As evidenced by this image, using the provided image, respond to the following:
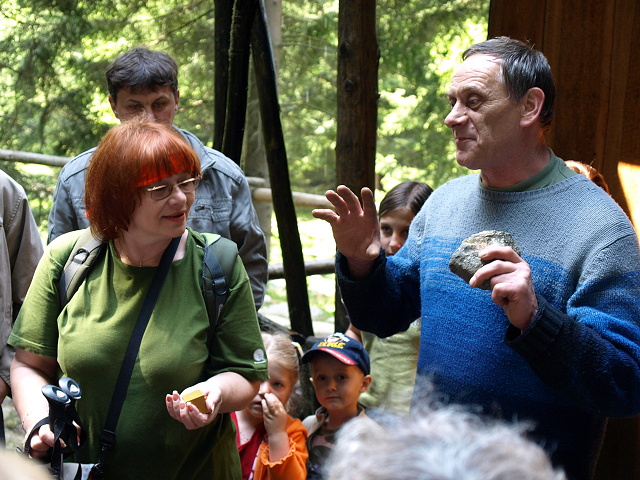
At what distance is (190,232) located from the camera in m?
2.41

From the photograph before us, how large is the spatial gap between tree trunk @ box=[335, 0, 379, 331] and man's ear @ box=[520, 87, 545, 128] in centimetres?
223

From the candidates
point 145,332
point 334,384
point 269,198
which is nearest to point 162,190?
point 145,332

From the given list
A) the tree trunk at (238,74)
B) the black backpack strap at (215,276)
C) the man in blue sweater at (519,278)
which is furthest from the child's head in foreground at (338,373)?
the tree trunk at (238,74)

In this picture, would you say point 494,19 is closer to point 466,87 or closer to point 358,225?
point 466,87

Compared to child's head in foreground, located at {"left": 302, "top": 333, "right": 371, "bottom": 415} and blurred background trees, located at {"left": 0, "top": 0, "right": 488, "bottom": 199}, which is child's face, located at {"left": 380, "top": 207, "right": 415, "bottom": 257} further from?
blurred background trees, located at {"left": 0, "top": 0, "right": 488, "bottom": 199}

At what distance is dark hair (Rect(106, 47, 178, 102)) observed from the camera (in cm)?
323

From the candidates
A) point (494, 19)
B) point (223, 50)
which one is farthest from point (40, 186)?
point (494, 19)

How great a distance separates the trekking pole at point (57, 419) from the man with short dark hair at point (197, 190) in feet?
4.05

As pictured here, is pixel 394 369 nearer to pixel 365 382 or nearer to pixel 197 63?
pixel 365 382

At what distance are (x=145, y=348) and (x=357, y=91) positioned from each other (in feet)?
8.66

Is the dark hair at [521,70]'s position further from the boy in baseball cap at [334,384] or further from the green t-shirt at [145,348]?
the boy in baseball cap at [334,384]

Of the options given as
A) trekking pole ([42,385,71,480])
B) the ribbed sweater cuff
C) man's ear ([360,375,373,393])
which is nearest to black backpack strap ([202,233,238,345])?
trekking pole ([42,385,71,480])

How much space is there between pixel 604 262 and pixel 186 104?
1010 cm

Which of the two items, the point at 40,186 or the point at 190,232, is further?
the point at 40,186
